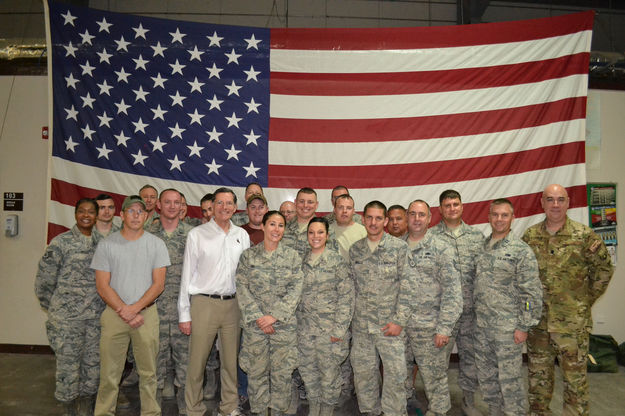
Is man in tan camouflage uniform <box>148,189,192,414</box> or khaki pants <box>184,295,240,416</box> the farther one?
man in tan camouflage uniform <box>148,189,192,414</box>

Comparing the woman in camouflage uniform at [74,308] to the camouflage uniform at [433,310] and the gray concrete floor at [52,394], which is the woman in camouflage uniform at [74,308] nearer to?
the gray concrete floor at [52,394]

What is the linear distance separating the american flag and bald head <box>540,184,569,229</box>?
127 centimetres

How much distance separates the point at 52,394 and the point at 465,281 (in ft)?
14.1

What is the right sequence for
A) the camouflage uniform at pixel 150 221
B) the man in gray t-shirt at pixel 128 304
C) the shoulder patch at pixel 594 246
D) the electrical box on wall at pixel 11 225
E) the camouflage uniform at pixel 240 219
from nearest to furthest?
the man in gray t-shirt at pixel 128 304 < the shoulder patch at pixel 594 246 < the camouflage uniform at pixel 150 221 < the camouflage uniform at pixel 240 219 < the electrical box on wall at pixel 11 225

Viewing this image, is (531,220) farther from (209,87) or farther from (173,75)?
(173,75)

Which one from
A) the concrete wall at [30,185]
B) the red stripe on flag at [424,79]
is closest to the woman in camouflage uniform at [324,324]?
the red stripe on flag at [424,79]

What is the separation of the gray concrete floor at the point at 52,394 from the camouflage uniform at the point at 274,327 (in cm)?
64

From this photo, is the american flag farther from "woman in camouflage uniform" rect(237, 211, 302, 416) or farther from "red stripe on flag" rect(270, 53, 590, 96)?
"woman in camouflage uniform" rect(237, 211, 302, 416)

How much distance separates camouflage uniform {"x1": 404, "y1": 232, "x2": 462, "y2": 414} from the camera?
10.4 feet

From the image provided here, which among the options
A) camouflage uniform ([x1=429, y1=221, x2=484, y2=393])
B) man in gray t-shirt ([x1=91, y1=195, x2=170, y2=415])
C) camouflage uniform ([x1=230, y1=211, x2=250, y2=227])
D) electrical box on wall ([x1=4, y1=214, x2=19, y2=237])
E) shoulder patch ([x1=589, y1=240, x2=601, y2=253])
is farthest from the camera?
electrical box on wall ([x1=4, y1=214, x2=19, y2=237])

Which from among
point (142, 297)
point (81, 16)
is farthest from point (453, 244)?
point (81, 16)

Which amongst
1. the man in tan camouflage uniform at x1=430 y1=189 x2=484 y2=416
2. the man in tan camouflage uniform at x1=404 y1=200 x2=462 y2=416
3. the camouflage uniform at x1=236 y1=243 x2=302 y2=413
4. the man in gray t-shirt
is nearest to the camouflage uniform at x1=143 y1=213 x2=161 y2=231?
the man in gray t-shirt

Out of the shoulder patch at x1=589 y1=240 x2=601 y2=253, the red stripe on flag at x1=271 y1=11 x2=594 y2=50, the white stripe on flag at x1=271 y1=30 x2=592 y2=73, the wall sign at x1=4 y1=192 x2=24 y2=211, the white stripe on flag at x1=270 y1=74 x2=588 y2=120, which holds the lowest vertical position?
the shoulder patch at x1=589 y1=240 x2=601 y2=253

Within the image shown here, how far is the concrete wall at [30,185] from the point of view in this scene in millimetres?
5184
